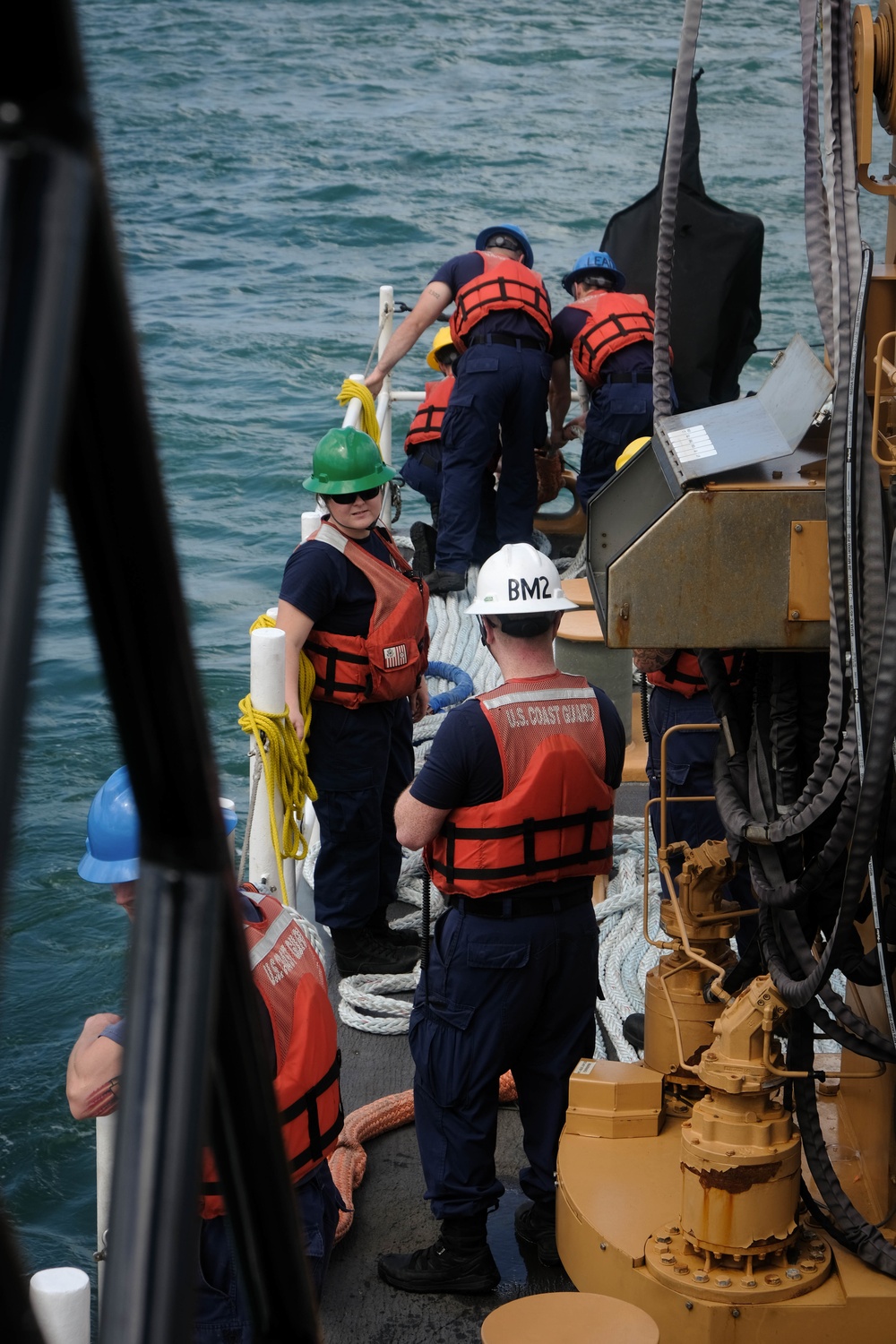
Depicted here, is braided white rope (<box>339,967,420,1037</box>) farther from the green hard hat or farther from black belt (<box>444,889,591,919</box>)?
the green hard hat

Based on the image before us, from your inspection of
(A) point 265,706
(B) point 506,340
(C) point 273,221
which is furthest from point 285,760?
(C) point 273,221

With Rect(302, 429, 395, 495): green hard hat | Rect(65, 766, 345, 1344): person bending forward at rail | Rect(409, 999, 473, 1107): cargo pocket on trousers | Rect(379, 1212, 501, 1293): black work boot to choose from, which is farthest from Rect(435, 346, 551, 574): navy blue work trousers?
Rect(65, 766, 345, 1344): person bending forward at rail

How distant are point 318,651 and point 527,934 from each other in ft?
6.03

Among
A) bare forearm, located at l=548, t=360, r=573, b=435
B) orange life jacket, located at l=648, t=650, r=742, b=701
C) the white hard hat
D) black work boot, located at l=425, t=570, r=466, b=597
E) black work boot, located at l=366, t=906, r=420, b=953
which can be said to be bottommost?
black work boot, located at l=366, t=906, r=420, b=953

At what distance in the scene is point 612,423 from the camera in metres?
8.47

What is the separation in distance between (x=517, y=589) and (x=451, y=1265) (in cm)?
175

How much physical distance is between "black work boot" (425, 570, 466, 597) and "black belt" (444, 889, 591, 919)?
5357mm

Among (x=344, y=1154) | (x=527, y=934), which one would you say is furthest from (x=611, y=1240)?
(x=344, y=1154)

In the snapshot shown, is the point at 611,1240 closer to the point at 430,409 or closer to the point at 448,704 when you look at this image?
the point at 448,704

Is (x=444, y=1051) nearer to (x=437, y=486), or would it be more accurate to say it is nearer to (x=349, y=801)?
(x=349, y=801)

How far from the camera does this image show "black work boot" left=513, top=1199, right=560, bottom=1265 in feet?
12.9

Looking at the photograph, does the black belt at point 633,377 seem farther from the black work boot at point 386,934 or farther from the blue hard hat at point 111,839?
the blue hard hat at point 111,839

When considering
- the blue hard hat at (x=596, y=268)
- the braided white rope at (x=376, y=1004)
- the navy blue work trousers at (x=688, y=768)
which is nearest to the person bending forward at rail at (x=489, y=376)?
the blue hard hat at (x=596, y=268)

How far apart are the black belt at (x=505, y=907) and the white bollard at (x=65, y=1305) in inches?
53.8
